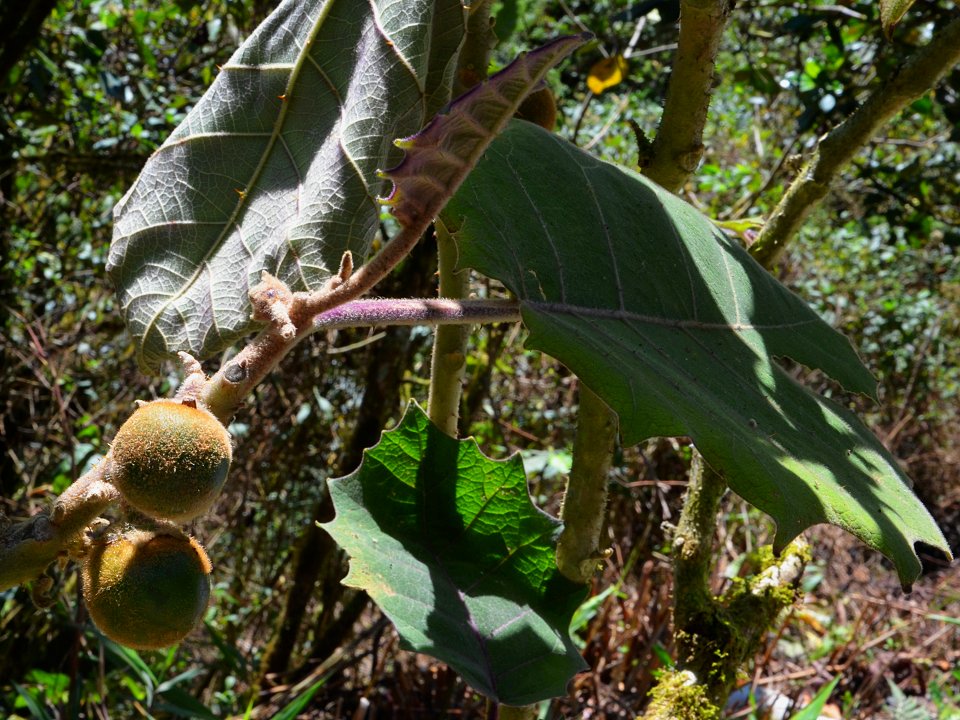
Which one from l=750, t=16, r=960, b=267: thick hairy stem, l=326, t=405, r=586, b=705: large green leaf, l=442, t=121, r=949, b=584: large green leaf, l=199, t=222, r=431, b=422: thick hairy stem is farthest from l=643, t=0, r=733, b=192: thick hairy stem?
l=199, t=222, r=431, b=422: thick hairy stem

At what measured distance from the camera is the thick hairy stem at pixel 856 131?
3.51 feet

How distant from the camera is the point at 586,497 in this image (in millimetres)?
1034

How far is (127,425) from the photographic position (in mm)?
517

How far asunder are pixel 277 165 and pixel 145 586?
35 cm

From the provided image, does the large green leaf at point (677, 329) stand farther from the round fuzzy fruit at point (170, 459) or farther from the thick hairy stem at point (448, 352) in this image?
the round fuzzy fruit at point (170, 459)

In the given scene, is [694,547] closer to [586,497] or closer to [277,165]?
[586,497]

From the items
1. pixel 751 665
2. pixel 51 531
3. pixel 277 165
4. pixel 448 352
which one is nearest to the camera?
pixel 51 531

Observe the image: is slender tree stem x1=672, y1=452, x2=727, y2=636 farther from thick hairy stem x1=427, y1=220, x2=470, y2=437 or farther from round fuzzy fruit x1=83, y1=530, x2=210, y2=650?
round fuzzy fruit x1=83, y1=530, x2=210, y2=650

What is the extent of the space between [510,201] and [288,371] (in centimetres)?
259

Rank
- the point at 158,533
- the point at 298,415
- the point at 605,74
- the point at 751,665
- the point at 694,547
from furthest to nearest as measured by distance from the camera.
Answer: the point at 298,415 → the point at 605,74 → the point at 751,665 → the point at 694,547 → the point at 158,533

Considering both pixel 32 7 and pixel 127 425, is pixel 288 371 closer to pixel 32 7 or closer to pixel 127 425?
pixel 32 7

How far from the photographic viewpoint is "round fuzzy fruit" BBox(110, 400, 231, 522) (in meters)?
0.51

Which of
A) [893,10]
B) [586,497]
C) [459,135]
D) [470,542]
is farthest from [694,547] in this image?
[459,135]

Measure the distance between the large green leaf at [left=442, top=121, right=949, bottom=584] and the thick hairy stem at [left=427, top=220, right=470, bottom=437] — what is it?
0.13 meters
